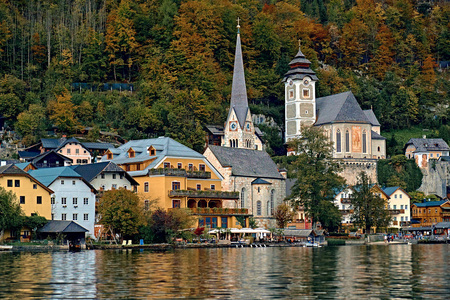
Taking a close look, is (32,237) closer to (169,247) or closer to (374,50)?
(169,247)

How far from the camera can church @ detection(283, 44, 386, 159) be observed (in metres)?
118

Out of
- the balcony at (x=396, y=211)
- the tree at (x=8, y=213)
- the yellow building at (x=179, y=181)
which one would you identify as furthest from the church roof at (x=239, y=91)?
the tree at (x=8, y=213)

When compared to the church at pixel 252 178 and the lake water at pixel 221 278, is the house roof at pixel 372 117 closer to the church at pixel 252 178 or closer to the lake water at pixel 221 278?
the church at pixel 252 178

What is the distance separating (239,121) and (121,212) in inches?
1868

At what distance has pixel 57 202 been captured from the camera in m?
75.4

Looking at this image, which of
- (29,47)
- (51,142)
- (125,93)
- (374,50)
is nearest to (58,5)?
(29,47)

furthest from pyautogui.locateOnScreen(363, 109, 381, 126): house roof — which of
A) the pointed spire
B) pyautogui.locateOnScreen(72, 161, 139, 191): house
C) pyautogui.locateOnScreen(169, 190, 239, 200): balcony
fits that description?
pyautogui.locateOnScreen(72, 161, 139, 191): house

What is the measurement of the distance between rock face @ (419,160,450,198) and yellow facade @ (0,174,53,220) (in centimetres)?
6502

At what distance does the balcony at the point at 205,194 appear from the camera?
3248 inches

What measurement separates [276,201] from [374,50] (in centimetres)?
6653

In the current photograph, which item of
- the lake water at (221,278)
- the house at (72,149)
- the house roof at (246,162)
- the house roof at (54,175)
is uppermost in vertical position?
the house at (72,149)

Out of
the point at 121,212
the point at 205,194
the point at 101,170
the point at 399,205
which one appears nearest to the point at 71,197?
the point at 101,170

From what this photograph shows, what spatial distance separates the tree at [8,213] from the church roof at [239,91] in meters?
51.2

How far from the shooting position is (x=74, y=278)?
36656 mm
